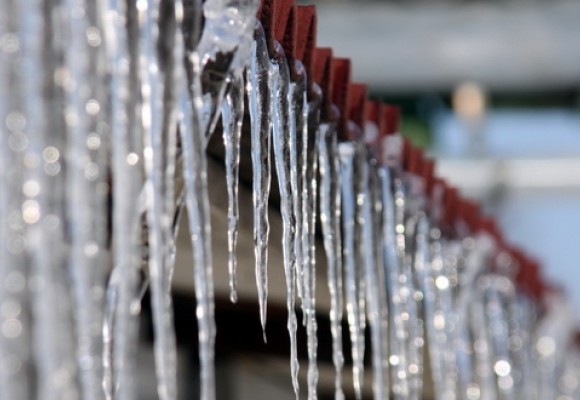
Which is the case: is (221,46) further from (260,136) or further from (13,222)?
(13,222)

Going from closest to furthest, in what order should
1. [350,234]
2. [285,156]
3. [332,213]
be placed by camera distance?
[285,156] < [332,213] < [350,234]

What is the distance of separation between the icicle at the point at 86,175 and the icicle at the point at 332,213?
1005mm

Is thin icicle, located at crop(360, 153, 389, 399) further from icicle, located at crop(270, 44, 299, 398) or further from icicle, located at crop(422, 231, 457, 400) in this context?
icicle, located at crop(270, 44, 299, 398)

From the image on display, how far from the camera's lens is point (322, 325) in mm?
3814

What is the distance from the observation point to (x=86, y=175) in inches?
60.0

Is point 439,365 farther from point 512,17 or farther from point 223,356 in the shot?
point 512,17

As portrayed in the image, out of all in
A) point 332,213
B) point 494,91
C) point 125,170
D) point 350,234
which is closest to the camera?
point 125,170

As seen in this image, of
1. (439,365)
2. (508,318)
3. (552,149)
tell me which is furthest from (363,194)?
(552,149)

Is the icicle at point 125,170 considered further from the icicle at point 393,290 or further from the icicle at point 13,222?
the icicle at point 393,290

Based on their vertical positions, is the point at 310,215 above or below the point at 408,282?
above

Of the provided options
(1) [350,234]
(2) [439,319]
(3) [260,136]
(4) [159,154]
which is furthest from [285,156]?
(2) [439,319]

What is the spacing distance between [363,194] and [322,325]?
98cm

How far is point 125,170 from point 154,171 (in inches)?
2.2

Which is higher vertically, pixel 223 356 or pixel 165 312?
pixel 165 312
